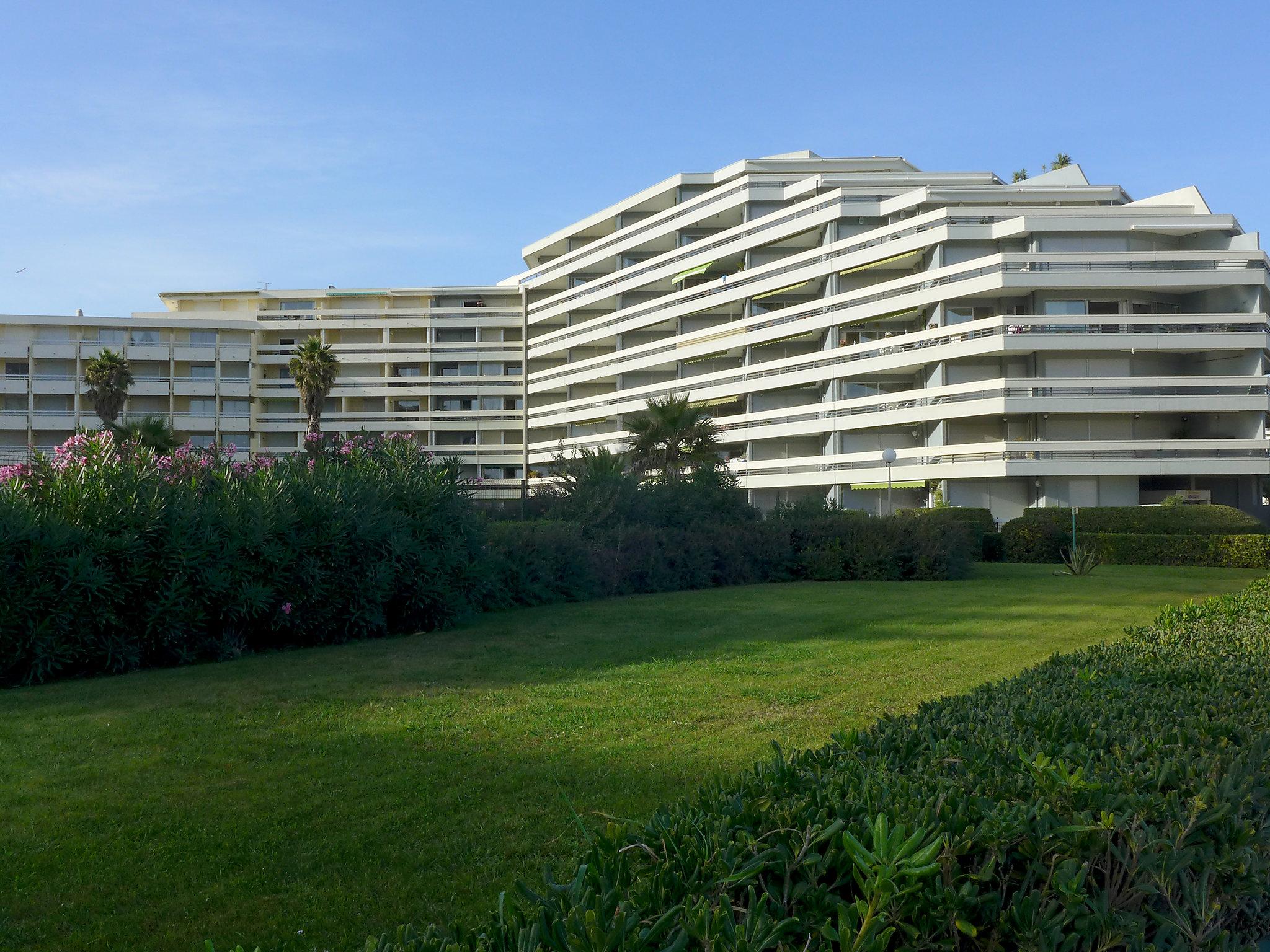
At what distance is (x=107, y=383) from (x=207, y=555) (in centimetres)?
5468

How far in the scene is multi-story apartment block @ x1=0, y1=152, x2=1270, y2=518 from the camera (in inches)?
1896

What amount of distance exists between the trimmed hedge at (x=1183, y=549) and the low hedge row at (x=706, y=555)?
8.03 metres

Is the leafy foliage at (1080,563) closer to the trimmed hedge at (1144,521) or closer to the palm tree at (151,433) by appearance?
the trimmed hedge at (1144,521)

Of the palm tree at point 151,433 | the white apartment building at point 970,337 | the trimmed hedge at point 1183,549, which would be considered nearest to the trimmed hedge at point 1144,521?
the trimmed hedge at point 1183,549

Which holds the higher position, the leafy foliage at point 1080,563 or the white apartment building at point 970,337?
the white apartment building at point 970,337

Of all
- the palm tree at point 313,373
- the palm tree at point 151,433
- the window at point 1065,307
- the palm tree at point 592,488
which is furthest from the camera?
the palm tree at point 313,373

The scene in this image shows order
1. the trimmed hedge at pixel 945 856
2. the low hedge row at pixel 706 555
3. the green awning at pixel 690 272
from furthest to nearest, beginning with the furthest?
the green awning at pixel 690 272, the low hedge row at pixel 706 555, the trimmed hedge at pixel 945 856

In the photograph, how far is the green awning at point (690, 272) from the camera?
65.4 m

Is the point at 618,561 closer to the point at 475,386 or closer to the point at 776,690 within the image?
the point at 776,690

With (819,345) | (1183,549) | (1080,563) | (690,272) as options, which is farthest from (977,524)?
(690,272)

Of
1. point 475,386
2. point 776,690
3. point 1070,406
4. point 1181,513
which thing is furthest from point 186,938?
point 475,386

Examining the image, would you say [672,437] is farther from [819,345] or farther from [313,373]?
[313,373]

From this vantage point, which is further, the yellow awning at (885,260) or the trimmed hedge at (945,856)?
the yellow awning at (885,260)

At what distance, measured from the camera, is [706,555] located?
66.6 feet
